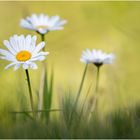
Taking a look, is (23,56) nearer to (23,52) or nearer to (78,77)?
(23,52)

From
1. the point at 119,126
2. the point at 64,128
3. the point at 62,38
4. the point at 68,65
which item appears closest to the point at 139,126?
the point at 119,126

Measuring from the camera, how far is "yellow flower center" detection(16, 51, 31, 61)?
171 cm

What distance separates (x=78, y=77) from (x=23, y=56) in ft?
5.81

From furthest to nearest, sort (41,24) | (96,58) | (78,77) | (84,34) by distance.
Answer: (84,34), (78,77), (41,24), (96,58)

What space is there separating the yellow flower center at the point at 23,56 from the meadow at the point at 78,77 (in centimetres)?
16

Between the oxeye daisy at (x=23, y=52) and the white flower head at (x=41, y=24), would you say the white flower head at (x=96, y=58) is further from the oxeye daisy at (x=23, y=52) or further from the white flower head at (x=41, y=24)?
the oxeye daisy at (x=23, y=52)

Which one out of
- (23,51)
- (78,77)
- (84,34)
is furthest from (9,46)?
(84,34)

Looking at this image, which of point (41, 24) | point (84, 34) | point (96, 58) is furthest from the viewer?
point (84, 34)

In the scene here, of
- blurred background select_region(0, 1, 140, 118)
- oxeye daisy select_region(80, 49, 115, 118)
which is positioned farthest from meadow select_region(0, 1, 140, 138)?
oxeye daisy select_region(80, 49, 115, 118)

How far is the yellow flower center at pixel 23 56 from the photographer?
1711 millimetres

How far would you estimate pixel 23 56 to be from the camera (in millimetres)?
1729

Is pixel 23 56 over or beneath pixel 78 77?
beneath

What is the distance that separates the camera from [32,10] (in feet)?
14.0

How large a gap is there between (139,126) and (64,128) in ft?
0.72
